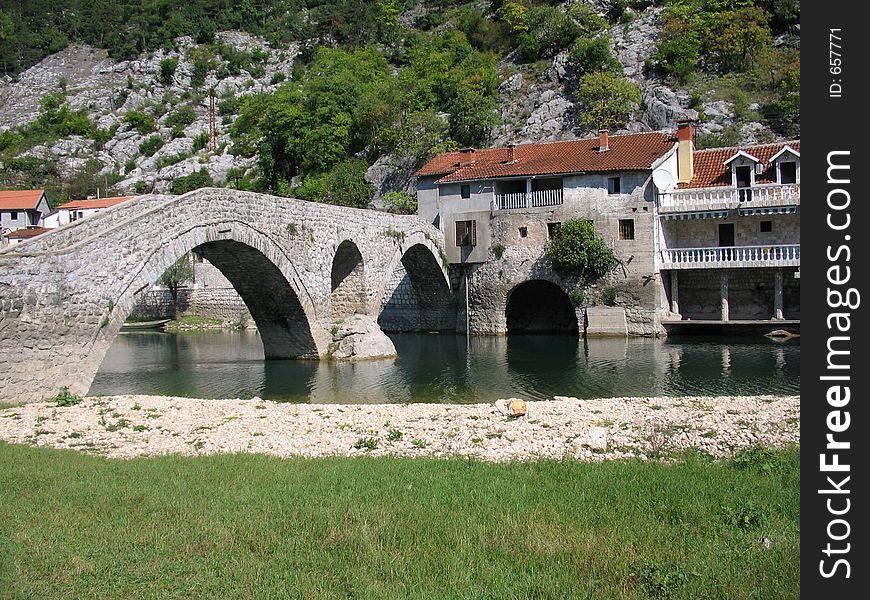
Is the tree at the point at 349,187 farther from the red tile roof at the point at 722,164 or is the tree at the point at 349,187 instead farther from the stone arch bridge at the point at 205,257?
the red tile roof at the point at 722,164

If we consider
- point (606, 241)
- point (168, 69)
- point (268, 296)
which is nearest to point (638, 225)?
point (606, 241)

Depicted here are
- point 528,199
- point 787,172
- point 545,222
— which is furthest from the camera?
point 528,199

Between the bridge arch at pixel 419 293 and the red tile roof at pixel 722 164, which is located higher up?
the red tile roof at pixel 722 164

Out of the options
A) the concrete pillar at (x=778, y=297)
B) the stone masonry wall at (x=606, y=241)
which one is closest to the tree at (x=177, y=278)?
the stone masonry wall at (x=606, y=241)

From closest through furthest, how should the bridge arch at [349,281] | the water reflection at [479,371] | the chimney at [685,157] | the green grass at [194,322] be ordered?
the water reflection at [479,371], the bridge arch at [349,281], the chimney at [685,157], the green grass at [194,322]

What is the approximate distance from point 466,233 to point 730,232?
11.8 metres

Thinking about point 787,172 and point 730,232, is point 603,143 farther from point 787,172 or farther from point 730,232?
point 787,172

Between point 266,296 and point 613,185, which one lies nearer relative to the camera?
point 266,296

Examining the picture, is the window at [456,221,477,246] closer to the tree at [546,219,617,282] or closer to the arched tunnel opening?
the tree at [546,219,617,282]

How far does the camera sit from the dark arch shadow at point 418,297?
37.3 meters

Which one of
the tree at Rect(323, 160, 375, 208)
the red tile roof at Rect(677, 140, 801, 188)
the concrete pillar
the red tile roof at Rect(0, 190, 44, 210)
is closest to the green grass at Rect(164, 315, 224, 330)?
the tree at Rect(323, 160, 375, 208)

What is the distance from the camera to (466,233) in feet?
122

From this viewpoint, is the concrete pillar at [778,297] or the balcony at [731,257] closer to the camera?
the concrete pillar at [778,297]

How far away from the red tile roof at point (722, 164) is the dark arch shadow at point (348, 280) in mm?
14934
